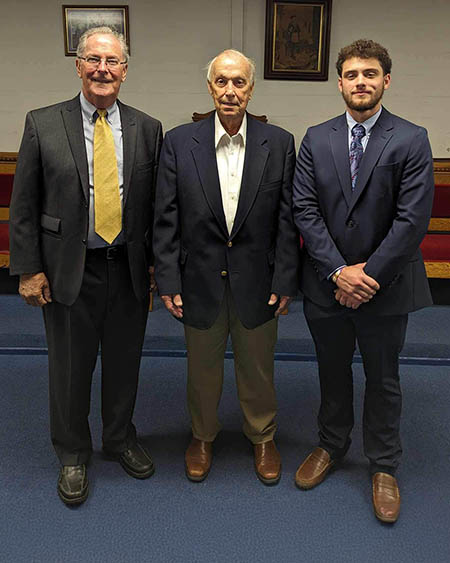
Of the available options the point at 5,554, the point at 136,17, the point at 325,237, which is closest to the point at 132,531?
the point at 5,554

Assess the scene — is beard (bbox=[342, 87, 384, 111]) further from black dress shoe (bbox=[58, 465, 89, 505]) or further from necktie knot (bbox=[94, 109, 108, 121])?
black dress shoe (bbox=[58, 465, 89, 505])

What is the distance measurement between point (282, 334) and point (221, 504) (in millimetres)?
1634

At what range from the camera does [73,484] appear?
2264 millimetres

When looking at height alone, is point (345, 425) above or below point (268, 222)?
below

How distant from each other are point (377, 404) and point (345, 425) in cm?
22

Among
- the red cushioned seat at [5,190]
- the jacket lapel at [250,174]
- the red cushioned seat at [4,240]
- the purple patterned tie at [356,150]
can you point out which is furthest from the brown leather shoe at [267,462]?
the red cushioned seat at [5,190]

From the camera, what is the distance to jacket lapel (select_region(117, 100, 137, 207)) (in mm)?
2080

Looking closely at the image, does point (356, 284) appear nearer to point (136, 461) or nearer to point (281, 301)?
point (281, 301)

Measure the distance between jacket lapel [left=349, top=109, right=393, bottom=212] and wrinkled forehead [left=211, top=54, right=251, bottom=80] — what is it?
1.56 ft

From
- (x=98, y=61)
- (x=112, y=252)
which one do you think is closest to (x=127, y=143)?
(x=98, y=61)

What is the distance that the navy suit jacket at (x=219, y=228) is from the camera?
6.88 feet

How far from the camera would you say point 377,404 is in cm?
220

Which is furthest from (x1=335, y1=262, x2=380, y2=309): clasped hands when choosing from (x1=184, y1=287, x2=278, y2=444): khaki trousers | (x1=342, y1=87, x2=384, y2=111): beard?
(x1=342, y1=87, x2=384, y2=111): beard

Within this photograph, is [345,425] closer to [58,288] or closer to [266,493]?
[266,493]
